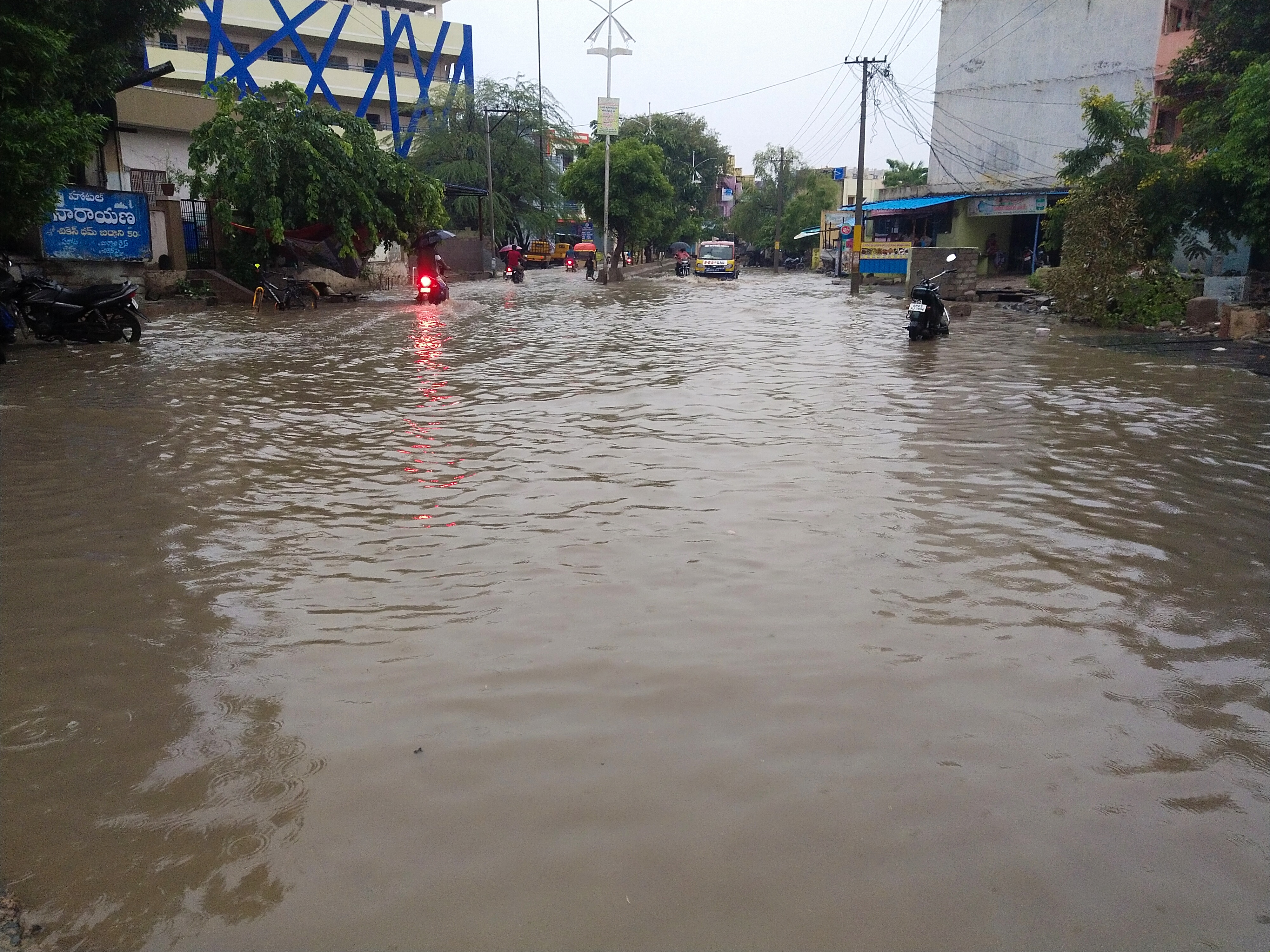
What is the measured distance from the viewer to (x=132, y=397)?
1034 cm

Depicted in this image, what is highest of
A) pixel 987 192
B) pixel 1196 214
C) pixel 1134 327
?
pixel 987 192

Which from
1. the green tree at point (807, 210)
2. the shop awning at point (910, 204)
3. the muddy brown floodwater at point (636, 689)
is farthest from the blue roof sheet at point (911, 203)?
the muddy brown floodwater at point (636, 689)

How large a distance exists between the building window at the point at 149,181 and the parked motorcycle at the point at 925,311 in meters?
20.2

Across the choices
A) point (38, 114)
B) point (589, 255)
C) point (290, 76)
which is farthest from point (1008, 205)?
point (290, 76)

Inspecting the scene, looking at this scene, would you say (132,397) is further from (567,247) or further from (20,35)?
(567,247)

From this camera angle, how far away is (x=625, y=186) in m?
47.2

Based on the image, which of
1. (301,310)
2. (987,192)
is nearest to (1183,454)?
(301,310)

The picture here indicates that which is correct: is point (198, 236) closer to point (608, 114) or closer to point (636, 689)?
point (608, 114)

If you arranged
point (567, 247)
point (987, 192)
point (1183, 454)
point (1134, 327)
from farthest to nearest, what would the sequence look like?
1. point (567, 247)
2. point (987, 192)
3. point (1134, 327)
4. point (1183, 454)

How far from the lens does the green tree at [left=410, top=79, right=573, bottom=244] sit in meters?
44.6

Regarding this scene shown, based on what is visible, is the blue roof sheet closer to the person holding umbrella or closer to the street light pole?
the person holding umbrella

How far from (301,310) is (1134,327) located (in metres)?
17.9

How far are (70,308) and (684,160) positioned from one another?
193ft

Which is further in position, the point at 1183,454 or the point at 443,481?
the point at 1183,454
